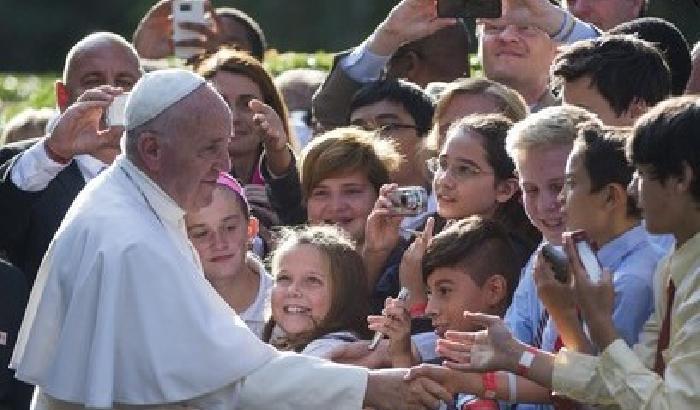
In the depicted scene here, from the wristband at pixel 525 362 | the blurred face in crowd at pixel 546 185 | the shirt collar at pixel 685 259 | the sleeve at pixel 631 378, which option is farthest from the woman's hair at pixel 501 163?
the shirt collar at pixel 685 259

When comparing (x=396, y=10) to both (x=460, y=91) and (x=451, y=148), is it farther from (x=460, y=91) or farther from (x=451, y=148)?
(x=451, y=148)

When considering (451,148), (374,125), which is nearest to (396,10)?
(374,125)

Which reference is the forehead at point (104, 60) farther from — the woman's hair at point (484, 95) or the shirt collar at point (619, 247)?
the shirt collar at point (619, 247)

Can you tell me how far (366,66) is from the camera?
11117 millimetres

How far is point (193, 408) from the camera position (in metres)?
8.52

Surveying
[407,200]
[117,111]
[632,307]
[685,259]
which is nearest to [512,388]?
[632,307]

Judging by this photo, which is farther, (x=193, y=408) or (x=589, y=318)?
(x=193, y=408)

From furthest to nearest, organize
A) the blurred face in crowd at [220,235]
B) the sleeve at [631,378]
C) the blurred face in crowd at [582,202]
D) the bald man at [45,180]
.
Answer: the bald man at [45,180] < the blurred face in crowd at [220,235] < the blurred face in crowd at [582,202] < the sleeve at [631,378]

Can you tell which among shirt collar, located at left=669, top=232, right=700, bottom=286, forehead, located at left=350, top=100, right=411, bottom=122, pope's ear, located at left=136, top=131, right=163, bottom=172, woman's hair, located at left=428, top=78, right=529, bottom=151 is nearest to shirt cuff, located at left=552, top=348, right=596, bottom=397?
shirt collar, located at left=669, top=232, right=700, bottom=286

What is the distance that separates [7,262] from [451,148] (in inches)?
75.0

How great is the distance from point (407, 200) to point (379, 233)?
19cm

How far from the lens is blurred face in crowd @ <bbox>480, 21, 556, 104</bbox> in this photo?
1036cm

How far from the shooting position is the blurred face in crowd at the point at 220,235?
32.0 ft

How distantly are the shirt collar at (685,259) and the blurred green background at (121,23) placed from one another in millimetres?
23430
